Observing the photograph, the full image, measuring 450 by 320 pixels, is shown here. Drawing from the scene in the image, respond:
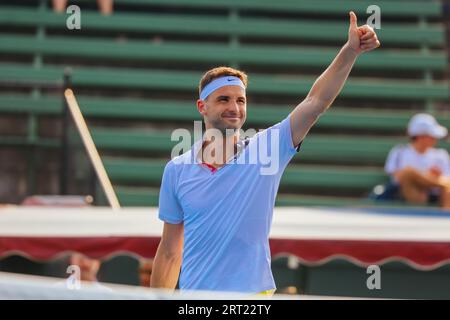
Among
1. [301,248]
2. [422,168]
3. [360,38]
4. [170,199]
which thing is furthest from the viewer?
[422,168]

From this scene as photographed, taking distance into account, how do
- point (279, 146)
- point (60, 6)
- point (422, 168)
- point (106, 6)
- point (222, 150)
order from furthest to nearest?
point (106, 6) < point (60, 6) < point (422, 168) < point (222, 150) < point (279, 146)

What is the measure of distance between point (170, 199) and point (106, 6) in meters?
7.43

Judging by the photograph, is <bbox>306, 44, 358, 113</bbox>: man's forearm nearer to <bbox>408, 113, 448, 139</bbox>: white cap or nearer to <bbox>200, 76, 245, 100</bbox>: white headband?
<bbox>200, 76, 245, 100</bbox>: white headband

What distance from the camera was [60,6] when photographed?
1056 centimetres

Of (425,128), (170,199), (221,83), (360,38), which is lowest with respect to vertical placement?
Answer: (170,199)

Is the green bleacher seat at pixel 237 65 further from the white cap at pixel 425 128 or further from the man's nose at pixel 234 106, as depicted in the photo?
the man's nose at pixel 234 106

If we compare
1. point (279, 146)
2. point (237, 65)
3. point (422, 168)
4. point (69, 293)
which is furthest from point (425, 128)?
point (69, 293)

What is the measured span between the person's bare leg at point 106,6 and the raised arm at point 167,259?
7392 mm

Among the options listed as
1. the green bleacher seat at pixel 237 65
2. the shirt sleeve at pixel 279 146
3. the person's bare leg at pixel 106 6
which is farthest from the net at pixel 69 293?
the person's bare leg at pixel 106 6

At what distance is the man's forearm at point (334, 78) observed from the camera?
340cm

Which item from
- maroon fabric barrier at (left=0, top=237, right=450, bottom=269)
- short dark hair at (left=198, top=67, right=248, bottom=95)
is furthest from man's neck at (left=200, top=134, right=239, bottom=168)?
maroon fabric barrier at (left=0, top=237, right=450, bottom=269)

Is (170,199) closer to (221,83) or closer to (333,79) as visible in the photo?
(221,83)
